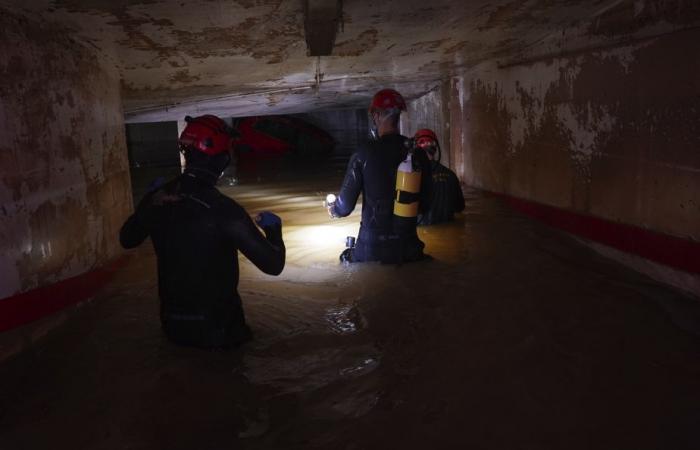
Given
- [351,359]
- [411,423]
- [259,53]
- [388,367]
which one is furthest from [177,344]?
[259,53]

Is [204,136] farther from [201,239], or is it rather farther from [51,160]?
[51,160]

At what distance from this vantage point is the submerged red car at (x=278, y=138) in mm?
20855

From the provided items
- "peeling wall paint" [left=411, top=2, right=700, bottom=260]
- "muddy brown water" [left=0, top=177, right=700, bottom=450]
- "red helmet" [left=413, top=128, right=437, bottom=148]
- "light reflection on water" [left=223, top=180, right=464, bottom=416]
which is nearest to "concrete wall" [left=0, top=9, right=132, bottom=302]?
"muddy brown water" [left=0, top=177, right=700, bottom=450]

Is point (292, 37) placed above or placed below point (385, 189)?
above

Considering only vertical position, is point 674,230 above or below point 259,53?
below

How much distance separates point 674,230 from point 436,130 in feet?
24.8

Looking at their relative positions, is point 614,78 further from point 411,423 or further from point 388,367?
point 411,423

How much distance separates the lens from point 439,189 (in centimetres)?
744

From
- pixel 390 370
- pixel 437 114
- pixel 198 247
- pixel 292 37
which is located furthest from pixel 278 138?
pixel 390 370

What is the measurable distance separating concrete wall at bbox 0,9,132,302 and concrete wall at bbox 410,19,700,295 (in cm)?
484

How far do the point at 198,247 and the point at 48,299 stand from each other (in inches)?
63.8

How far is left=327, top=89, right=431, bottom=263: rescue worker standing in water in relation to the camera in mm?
5383

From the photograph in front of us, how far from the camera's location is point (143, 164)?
18375 mm

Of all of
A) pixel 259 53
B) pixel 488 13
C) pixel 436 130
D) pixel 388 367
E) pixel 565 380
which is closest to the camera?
pixel 565 380
